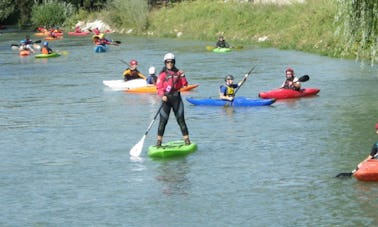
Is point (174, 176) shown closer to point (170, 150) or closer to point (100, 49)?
point (170, 150)

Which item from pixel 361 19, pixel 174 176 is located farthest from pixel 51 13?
pixel 174 176

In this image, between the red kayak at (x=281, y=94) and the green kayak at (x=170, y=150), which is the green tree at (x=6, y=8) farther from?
the green kayak at (x=170, y=150)

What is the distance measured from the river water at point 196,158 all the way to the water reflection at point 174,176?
17mm

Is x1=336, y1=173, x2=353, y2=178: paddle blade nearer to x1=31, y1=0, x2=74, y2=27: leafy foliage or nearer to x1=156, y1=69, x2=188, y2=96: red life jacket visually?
x1=156, y1=69, x2=188, y2=96: red life jacket

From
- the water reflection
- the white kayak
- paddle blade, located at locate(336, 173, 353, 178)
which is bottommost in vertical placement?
the white kayak

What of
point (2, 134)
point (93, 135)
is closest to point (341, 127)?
point (93, 135)

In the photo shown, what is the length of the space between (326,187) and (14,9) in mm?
65134

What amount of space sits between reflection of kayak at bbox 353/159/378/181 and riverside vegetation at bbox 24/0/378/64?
23.4 ft

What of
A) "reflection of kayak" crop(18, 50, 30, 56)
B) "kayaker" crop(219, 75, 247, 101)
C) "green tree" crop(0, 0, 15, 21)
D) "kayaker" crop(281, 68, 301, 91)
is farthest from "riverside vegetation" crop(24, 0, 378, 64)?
"reflection of kayak" crop(18, 50, 30, 56)

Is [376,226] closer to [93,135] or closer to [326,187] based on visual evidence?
[326,187]

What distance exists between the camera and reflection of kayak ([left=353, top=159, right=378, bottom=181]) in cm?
1170

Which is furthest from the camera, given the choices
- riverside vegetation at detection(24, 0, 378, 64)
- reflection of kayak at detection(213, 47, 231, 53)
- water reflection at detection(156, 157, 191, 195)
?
reflection of kayak at detection(213, 47, 231, 53)

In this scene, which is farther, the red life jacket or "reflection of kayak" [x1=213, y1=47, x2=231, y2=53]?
"reflection of kayak" [x1=213, y1=47, x2=231, y2=53]

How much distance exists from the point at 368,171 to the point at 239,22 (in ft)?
117
